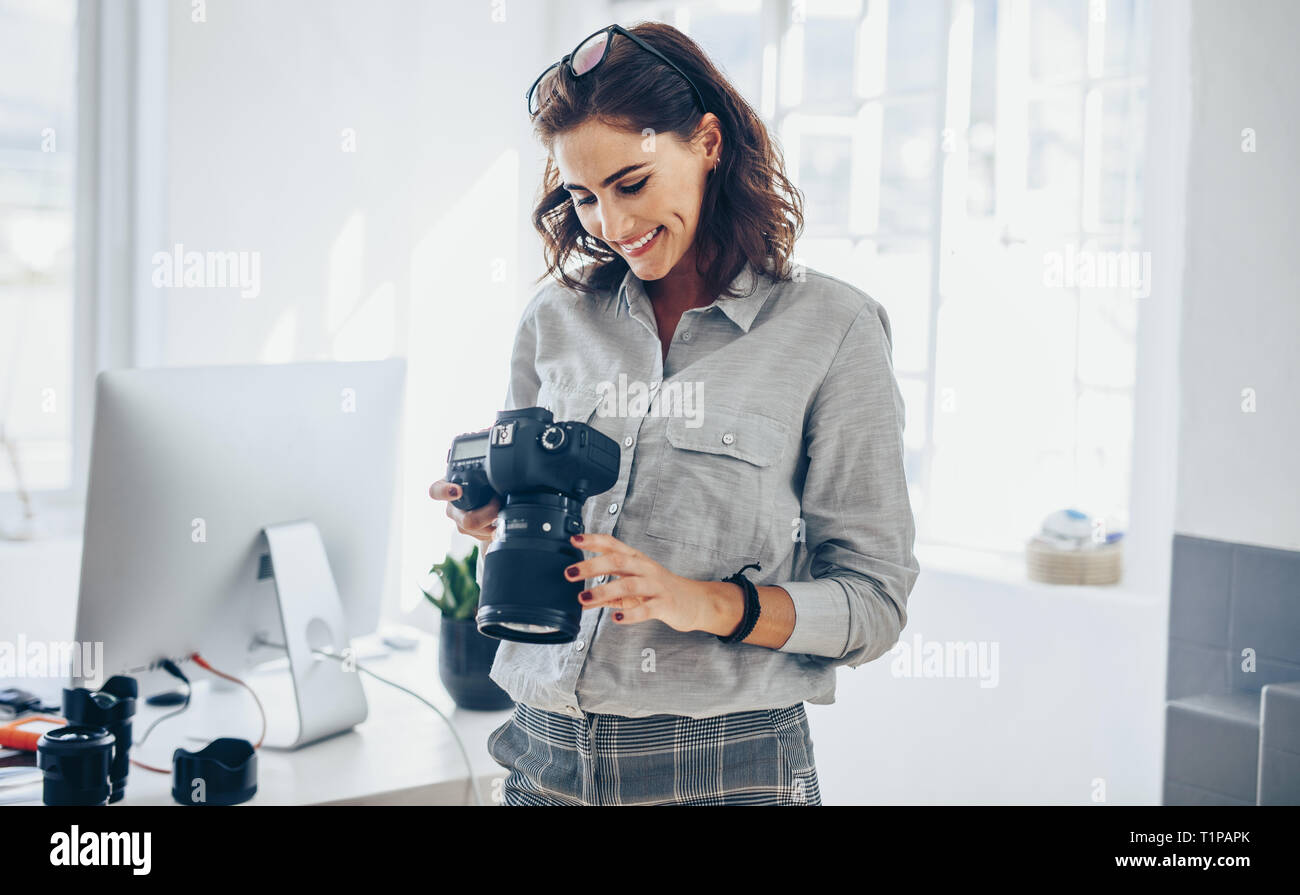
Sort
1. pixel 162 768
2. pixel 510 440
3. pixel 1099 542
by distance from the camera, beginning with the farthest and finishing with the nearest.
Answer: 1. pixel 1099 542
2. pixel 162 768
3. pixel 510 440

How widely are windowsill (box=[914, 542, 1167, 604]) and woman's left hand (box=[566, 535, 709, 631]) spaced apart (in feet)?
5.00

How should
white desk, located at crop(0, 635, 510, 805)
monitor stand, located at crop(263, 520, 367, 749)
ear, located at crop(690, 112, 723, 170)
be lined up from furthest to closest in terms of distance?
monitor stand, located at crop(263, 520, 367, 749), white desk, located at crop(0, 635, 510, 805), ear, located at crop(690, 112, 723, 170)

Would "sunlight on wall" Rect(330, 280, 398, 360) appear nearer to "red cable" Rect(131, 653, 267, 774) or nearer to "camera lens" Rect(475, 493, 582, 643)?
"red cable" Rect(131, 653, 267, 774)

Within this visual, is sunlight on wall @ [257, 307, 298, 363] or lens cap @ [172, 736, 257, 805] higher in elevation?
sunlight on wall @ [257, 307, 298, 363]

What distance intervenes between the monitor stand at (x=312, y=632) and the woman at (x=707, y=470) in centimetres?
50

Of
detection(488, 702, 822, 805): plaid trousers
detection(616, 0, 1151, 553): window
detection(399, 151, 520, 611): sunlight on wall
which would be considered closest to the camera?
detection(488, 702, 822, 805): plaid trousers

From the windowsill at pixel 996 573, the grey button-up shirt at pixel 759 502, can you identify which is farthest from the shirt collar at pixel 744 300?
the windowsill at pixel 996 573

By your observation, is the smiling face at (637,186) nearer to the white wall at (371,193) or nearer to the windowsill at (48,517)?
the white wall at (371,193)

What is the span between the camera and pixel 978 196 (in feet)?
8.63

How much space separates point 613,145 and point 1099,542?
1.65 m

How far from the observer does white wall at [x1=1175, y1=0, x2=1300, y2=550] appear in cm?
177

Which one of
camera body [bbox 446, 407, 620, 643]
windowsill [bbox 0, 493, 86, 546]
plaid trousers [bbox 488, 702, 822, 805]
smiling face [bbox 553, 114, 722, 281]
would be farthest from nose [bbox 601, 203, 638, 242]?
windowsill [bbox 0, 493, 86, 546]
